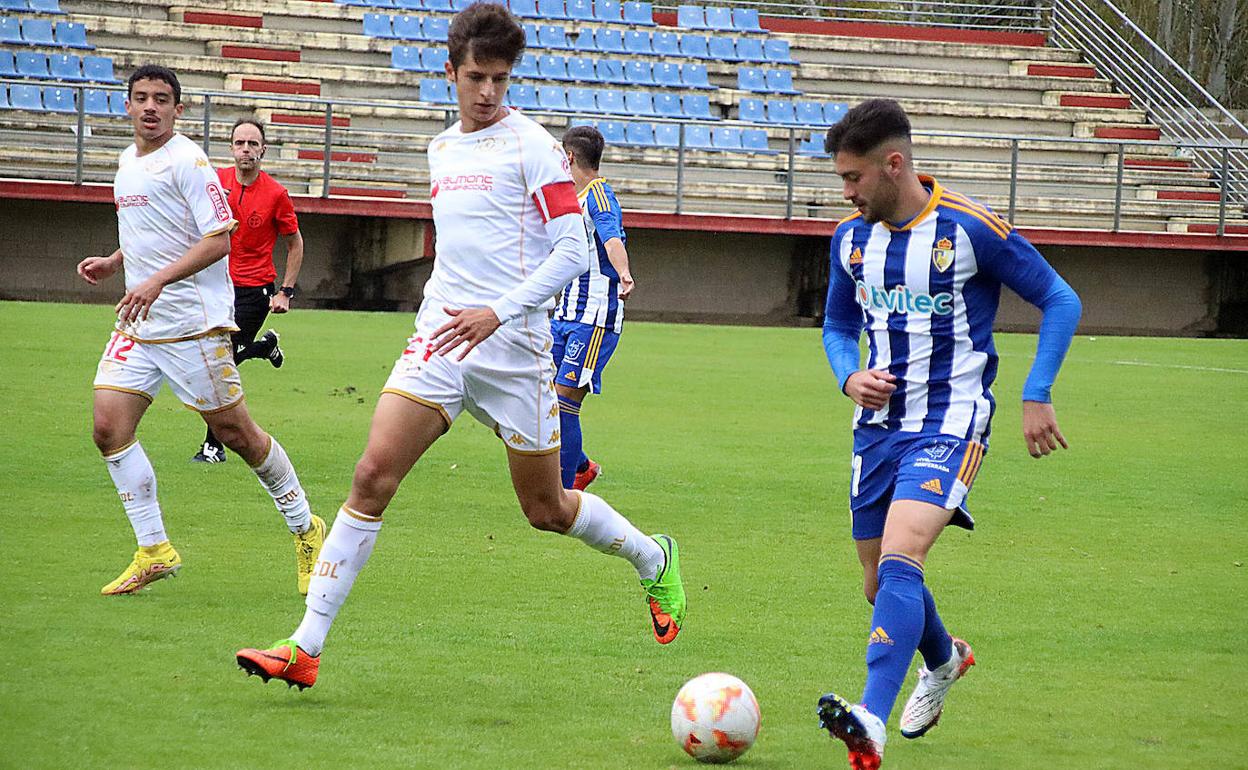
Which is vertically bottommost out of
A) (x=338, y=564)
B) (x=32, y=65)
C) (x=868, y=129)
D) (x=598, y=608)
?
(x=598, y=608)

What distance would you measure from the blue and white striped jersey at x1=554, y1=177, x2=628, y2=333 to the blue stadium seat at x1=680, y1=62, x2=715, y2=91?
827 inches

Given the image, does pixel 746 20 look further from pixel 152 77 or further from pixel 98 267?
pixel 152 77

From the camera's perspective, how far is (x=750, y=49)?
31.3m

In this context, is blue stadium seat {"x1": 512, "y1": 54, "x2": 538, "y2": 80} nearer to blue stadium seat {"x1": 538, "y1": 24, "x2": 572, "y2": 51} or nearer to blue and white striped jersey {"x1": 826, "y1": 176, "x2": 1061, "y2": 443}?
blue stadium seat {"x1": 538, "y1": 24, "x2": 572, "y2": 51}

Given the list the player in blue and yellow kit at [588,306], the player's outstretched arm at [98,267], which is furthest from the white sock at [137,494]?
the player in blue and yellow kit at [588,306]

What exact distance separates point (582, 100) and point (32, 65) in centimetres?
950

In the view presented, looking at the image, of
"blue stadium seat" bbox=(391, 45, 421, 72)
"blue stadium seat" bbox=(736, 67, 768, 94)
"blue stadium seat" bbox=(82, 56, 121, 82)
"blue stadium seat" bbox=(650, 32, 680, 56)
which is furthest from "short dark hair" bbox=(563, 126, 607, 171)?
"blue stadium seat" bbox=(650, 32, 680, 56)

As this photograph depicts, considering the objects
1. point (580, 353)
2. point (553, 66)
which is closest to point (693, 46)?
point (553, 66)

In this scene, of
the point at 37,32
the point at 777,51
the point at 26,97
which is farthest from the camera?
the point at 777,51

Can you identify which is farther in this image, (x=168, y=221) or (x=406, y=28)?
(x=406, y=28)

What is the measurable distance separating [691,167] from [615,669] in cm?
2149

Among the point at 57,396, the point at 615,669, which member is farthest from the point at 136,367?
the point at 57,396

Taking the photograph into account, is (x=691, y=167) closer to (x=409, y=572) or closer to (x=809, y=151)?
(x=809, y=151)

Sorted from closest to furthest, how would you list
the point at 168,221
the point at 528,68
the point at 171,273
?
the point at 171,273 < the point at 168,221 < the point at 528,68
